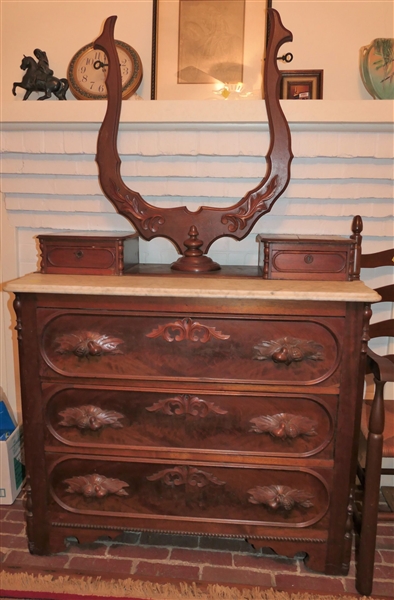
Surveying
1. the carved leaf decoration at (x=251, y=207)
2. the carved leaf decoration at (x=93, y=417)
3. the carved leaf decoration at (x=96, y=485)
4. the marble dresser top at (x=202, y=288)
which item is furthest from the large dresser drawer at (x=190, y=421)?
the carved leaf decoration at (x=251, y=207)

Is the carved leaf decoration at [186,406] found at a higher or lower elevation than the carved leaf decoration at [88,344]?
lower

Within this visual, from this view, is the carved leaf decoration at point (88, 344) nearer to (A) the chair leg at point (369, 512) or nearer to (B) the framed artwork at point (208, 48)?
(A) the chair leg at point (369, 512)

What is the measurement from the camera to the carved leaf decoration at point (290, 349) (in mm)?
1684

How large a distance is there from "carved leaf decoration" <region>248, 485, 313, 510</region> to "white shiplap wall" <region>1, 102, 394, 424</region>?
3.54ft

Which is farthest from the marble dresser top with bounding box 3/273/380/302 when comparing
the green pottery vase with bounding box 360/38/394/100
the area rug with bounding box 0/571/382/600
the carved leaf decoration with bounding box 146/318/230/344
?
the area rug with bounding box 0/571/382/600

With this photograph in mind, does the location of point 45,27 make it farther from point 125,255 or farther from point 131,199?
point 125,255

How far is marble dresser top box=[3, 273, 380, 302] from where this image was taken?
162cm

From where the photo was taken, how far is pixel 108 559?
1.94m

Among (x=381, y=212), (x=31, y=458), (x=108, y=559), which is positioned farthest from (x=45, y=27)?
(x=108, y=559)

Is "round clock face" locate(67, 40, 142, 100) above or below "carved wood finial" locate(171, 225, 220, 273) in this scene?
above

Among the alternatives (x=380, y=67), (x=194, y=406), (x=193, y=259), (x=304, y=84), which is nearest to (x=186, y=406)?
(x=194, y=406)

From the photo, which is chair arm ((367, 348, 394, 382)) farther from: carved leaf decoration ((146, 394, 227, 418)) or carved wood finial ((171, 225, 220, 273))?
carved wood finial ((171, 225, 220, 273))

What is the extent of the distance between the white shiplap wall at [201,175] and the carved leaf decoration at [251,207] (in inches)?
7.7

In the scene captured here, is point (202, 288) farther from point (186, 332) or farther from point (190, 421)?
point (190, 421)
